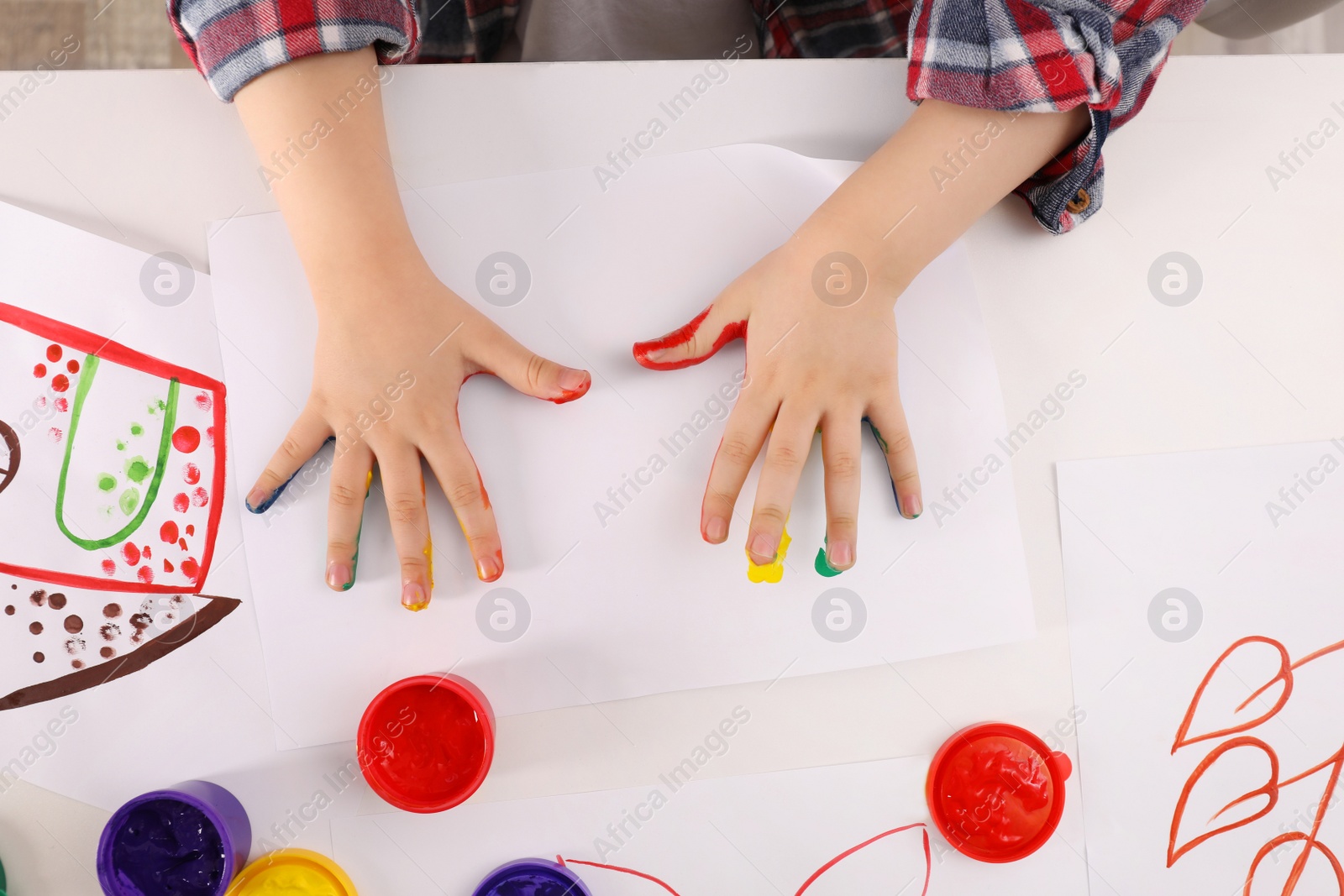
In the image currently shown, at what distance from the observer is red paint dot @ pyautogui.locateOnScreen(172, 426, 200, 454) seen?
48 centimetres

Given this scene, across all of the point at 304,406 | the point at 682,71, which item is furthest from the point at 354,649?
the point at 682,71

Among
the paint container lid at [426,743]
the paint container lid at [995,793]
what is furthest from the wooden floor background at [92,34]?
the paint container lid at [995,793]

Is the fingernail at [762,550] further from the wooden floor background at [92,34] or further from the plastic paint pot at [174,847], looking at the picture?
the wooden floor background at [92,34]

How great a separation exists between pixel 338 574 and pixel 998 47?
0.50 meters

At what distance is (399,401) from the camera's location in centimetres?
47

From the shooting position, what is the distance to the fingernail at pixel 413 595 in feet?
1.50

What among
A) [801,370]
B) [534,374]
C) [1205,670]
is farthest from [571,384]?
[1205,670]

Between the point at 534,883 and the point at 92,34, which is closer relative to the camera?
the point at 534,883

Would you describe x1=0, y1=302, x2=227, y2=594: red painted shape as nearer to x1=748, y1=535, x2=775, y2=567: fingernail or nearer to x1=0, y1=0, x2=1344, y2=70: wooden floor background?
x1=748, y1=535, x2=775, y2=567: fingernail

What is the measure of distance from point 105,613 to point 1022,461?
1.90 feet

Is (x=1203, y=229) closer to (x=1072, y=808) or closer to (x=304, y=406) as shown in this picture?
(x=1072, y=808)

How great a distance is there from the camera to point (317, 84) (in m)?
0.47

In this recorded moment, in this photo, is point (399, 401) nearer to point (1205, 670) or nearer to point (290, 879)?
point (290, 879)

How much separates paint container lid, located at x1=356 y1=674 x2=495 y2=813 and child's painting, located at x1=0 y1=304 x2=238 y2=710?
0.41 feet
